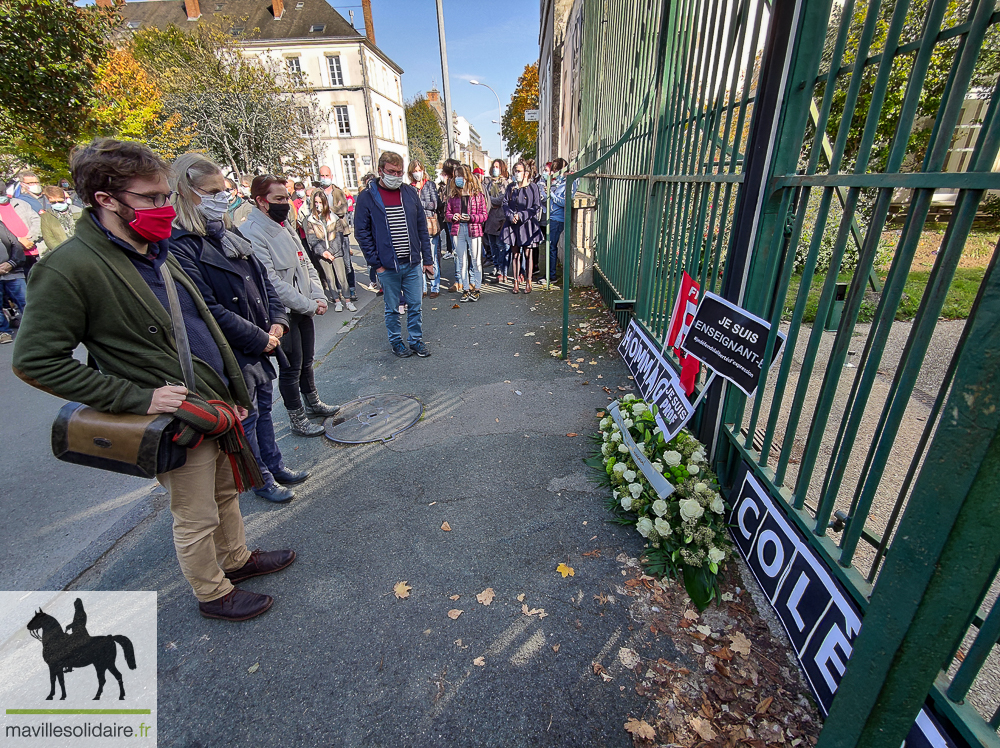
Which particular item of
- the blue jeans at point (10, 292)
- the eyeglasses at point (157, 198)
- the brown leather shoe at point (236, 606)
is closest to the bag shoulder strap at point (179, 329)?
the eyeglasses at point (157, 198)

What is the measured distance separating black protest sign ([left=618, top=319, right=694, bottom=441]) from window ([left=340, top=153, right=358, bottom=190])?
45.7m

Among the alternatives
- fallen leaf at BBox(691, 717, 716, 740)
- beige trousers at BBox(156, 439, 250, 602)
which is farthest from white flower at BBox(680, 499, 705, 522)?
beige trousers at BBox(156, 439, 250, 602)

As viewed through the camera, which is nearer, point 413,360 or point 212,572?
point 212,572

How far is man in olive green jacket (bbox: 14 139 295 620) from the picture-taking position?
171 cm

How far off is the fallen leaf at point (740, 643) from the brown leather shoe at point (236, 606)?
226 centimetres

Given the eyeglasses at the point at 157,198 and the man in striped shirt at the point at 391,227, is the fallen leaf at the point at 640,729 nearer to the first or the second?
the eyeglasses at the point at 157,198

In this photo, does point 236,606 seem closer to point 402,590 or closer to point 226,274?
point 402,590

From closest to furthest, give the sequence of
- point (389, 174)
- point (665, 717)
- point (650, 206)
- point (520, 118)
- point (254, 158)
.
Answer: point (665, 717) → point (650, 206) → point (389, 174) → point (254, 158) → point (520, 118)

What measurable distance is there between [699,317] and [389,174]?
3953 mm

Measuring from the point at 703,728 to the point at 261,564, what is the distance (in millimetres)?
2297

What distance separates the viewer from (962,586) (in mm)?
1065

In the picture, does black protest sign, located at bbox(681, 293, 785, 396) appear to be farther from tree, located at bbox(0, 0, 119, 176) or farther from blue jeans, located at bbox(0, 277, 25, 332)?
tree, located at bbox(0, 0, 119, 176)

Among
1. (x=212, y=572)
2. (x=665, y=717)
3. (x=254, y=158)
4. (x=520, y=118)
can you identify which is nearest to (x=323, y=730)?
(x=212, y=572)

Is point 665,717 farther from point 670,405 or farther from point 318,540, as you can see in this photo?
point 318,540
